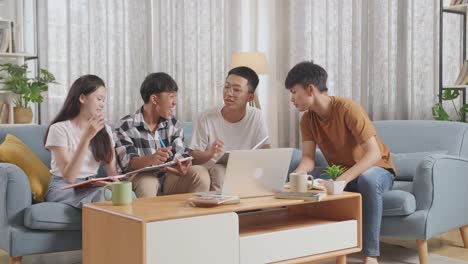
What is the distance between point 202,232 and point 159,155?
2.69ft

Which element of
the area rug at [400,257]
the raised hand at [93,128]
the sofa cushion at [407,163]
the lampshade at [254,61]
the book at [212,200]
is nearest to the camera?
the book at [212,200]

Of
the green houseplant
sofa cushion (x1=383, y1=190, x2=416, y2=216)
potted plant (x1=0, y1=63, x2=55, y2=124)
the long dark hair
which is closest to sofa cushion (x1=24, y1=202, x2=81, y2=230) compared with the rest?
the long dark hair

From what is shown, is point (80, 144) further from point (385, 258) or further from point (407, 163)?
point (407, 163)

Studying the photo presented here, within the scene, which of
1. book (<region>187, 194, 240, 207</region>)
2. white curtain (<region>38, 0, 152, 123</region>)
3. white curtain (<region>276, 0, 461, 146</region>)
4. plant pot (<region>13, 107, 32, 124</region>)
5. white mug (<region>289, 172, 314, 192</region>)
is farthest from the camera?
white curtain (<region>38, 0, 152, 123</region>)

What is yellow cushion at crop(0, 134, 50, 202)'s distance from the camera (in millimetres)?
2930

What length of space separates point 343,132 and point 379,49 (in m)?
1.67

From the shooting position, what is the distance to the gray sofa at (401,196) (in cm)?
269

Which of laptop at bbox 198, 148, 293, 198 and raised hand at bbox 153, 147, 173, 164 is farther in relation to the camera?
raised hand at bbox 153, 147, 173, 164

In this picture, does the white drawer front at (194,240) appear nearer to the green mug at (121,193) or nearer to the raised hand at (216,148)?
the green mug at (121,193)

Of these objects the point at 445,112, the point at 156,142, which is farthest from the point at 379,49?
the point at 156,142

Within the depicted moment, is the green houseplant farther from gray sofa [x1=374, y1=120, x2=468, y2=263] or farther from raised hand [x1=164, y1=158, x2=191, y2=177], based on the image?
raised hand [x1=164, y1=158, x2=191, y2=177]

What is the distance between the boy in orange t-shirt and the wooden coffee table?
0.69ft

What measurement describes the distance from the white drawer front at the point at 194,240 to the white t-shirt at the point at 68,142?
962 millimetres

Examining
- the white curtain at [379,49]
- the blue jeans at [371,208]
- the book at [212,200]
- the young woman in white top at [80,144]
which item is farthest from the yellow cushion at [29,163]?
the white curtain at [379,49]
